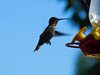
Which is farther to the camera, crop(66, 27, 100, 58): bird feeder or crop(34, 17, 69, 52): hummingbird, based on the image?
crop(34, 17, 69, 52): hummingbird

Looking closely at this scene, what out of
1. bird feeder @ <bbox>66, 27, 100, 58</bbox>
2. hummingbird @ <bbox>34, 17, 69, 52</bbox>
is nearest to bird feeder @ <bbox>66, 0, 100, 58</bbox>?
bird feeder @ <bbox>66, 27, 100, 58</bbox>

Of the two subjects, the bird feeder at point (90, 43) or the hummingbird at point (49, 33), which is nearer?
the bird feeder at point (90, 43)

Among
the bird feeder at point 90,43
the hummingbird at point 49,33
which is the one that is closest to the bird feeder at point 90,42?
the bird feeder at point 90,43

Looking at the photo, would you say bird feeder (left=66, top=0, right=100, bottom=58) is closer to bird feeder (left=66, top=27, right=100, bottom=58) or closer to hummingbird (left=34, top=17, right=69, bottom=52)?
bird feeder (left=66, top=27, right=100, bottom=58)

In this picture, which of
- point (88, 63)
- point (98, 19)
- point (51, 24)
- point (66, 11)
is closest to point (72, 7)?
point (66, 11)

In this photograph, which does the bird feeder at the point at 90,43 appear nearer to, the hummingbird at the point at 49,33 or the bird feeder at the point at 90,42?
the bird feeder at the point at 90,42

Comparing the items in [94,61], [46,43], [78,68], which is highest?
[46,43]

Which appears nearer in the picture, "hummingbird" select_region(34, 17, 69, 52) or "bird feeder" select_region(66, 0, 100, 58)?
"bird feeder" select_region(66, 0, 100, 58)

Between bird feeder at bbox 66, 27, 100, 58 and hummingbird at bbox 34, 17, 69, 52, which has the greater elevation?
bird feeder at bbox 66, 27, 100, 58

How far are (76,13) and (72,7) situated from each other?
26 centimetres

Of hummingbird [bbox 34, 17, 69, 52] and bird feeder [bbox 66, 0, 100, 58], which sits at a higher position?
Result: bird feeder [bbox 66, 0, 100, 58]

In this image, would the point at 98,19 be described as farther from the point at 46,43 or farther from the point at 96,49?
the point at 46,43

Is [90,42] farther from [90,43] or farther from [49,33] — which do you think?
[49,33]

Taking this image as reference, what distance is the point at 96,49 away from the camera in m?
4.39
